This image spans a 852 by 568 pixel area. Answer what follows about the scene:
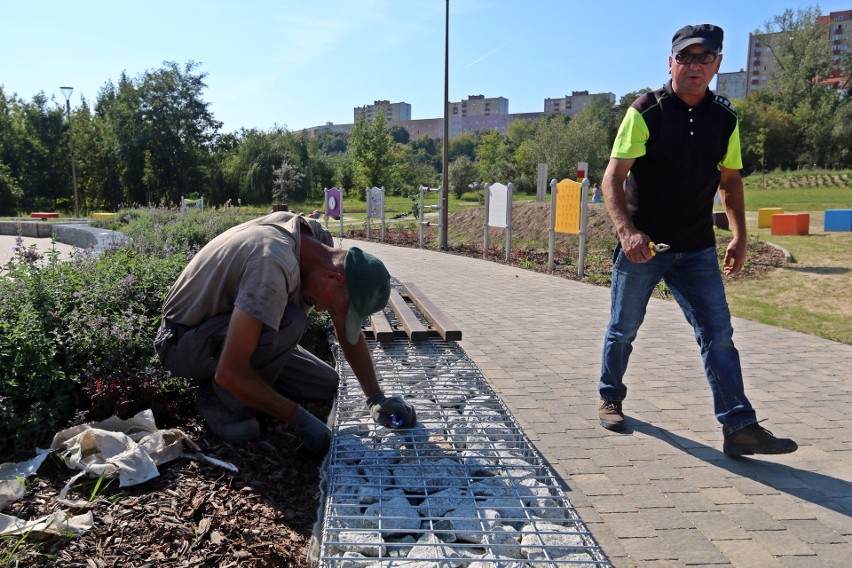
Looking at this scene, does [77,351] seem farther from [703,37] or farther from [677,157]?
[703,37]

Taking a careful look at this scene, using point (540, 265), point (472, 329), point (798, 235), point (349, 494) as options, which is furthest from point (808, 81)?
point (349, 494)

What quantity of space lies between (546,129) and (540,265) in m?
35.9

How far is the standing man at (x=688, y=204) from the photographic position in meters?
3.53

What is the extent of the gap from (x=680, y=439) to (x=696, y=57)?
2.14 m

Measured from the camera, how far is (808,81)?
61031mm

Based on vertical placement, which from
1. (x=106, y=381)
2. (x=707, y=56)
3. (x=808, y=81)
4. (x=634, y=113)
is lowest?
(x=106, y=381)

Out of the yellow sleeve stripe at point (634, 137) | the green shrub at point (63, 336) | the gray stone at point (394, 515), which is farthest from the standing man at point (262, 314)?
the yellow sleeve stripe at point (634, 137)

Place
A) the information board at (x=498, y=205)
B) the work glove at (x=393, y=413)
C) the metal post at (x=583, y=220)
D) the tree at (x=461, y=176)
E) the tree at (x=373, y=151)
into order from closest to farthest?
the work glove at (x=393, y=413), the metal post at (x=583, y=220), the information board at (x=498, y=205), the tree at (x=461, y=176), the tree at (x=373, y=151)

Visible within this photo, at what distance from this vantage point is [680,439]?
3836 mm

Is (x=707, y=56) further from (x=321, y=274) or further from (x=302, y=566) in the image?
(x=302, y=566)

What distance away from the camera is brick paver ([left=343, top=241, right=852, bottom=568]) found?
2736mm

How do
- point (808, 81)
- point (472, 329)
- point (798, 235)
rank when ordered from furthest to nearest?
1. point (808, 81)
2. point (798, 235)
3. point (472, 329)

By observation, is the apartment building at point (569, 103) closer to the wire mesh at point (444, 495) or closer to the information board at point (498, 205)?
the information board at point (498, 205)

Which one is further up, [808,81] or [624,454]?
[808,81]
